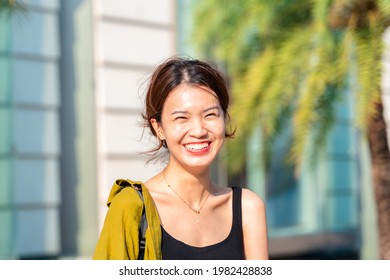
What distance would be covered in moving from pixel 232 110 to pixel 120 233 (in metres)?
3.11

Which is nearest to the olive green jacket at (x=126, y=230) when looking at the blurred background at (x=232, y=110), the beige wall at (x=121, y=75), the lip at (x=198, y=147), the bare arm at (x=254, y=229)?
the lip at (x=198, y=147)

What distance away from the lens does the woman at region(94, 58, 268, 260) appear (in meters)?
2.18

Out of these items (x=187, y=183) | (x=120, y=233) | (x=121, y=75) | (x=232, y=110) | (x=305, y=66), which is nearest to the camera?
(x=120, y=233)

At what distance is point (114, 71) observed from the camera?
24.8ft

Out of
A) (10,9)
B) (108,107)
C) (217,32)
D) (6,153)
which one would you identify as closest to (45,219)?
(6,153)

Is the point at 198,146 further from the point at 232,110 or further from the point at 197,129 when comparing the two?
the point at 232,110

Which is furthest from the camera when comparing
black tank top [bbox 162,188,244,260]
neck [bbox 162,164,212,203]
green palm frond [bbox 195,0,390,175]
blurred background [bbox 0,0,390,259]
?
blurred background [bbox 0,0,390,259]

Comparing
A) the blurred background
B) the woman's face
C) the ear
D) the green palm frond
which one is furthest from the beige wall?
the woman's face

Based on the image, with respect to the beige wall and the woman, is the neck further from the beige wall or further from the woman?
the beige wall

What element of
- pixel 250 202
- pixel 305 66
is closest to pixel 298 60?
pixel 305 66

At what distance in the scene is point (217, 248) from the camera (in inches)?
87.2

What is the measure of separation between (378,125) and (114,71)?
11.1ft

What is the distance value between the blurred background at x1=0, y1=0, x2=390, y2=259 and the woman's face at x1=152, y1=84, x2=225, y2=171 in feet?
2.19

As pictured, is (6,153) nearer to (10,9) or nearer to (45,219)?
(45,219)
